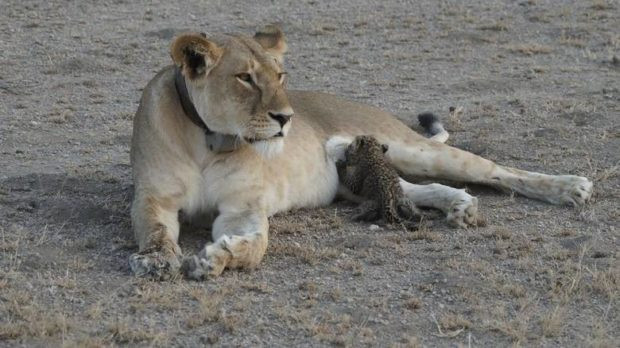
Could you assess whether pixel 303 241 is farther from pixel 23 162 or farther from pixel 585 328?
pixel 23 162

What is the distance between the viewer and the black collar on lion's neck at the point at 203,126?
16.7ft

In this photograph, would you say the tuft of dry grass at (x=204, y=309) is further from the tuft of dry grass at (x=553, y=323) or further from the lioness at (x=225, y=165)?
the tuft of dry grass at (x=553, y=323)

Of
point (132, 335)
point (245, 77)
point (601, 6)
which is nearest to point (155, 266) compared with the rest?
point (132, 335)

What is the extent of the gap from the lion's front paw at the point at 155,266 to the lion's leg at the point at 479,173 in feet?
6.34

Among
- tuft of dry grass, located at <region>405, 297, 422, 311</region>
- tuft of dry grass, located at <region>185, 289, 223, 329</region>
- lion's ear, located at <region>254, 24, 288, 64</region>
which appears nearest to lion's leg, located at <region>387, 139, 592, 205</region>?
lion's ear, located at <region>254, 24, 288, 64</region>

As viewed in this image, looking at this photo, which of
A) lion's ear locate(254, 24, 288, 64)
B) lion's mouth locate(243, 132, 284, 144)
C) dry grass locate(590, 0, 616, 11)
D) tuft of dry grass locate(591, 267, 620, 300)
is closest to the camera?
tuft of dry grass locate(591, 267, 620, 300)

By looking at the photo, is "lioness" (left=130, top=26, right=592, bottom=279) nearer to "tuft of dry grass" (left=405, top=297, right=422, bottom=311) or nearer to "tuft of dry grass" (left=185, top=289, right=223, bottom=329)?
"tuft of dry grass" (left=185, top=289, right=223, bottom=329)

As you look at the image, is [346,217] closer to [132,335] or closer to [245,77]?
[245,77]

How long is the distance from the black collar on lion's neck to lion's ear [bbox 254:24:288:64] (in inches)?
18.4

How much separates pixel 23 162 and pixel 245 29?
177 inches

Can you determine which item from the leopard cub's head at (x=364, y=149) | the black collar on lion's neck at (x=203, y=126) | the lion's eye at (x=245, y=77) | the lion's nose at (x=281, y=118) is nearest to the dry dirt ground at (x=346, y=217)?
the leopard cub's head at (x=364, y=149)

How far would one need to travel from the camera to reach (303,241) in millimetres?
5305

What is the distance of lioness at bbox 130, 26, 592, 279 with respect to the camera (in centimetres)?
483

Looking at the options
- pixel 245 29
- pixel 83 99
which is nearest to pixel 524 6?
pixel 245 29
